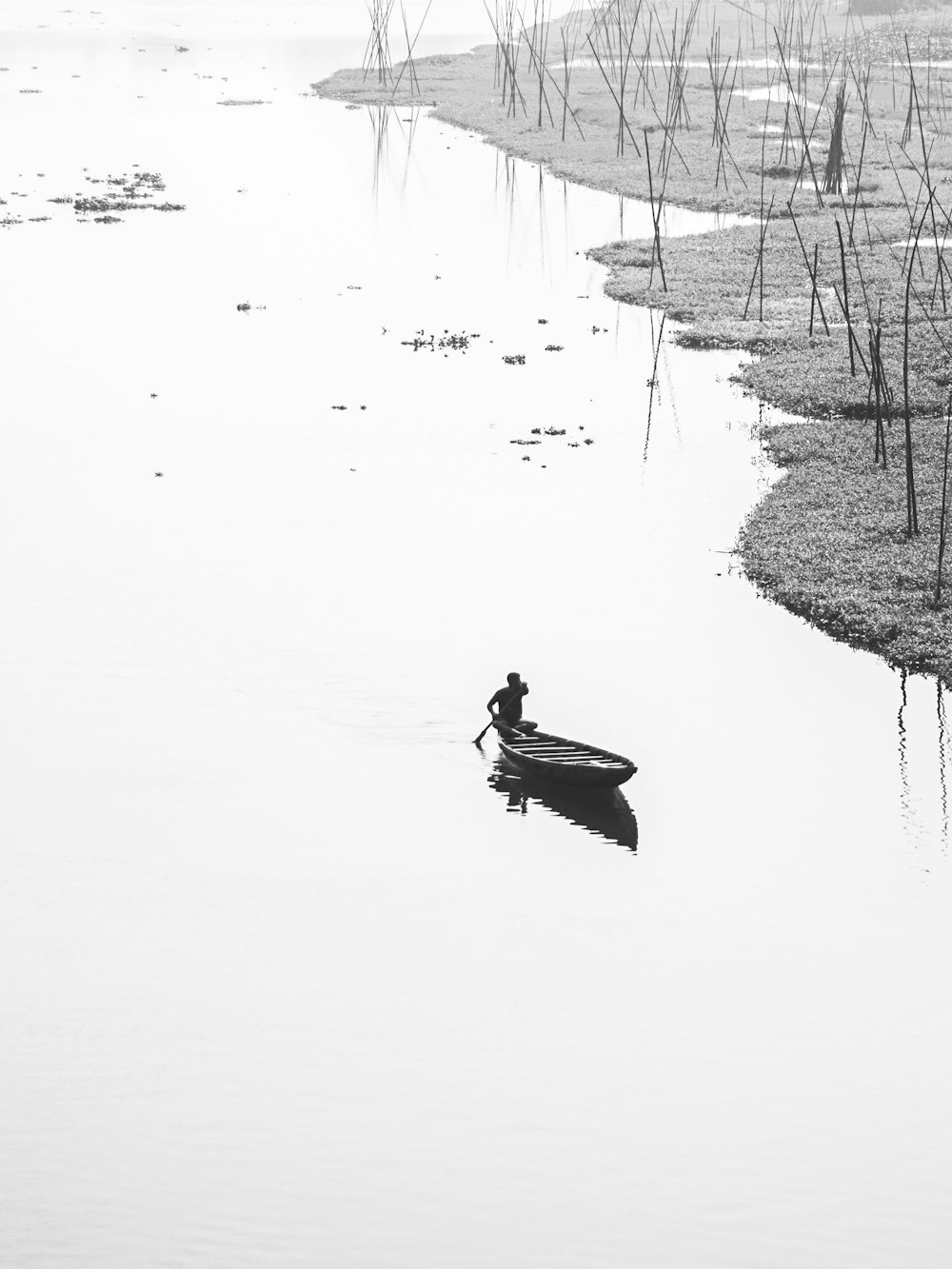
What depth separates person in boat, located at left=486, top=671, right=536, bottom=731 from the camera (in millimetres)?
17266

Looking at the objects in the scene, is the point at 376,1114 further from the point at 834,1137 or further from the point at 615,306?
the point at 615,306

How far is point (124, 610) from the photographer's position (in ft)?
70.5

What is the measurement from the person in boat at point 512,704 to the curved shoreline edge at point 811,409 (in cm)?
561

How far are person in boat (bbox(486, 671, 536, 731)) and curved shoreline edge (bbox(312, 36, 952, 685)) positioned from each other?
5.61m

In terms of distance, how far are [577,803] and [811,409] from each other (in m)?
16.0

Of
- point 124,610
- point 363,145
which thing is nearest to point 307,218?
point 363,145

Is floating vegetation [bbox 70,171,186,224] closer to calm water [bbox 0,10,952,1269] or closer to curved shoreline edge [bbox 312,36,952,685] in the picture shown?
curved shoreline edge [bbox 312,36,952,685]

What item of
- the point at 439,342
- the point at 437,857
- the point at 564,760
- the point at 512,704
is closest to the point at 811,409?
the point at 439,342

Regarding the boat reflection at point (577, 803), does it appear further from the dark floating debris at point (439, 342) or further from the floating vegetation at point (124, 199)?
the floating vegetation at point (124, 199)

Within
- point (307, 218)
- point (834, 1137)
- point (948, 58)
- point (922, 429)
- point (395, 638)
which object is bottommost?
point (834, 1137)

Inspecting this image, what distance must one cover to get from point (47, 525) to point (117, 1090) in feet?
47.7

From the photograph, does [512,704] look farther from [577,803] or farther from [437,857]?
[437,857]

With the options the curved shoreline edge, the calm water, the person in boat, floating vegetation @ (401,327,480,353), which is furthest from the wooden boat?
floating vegetation @ (401,327,480,353)

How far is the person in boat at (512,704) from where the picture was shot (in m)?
17.3
